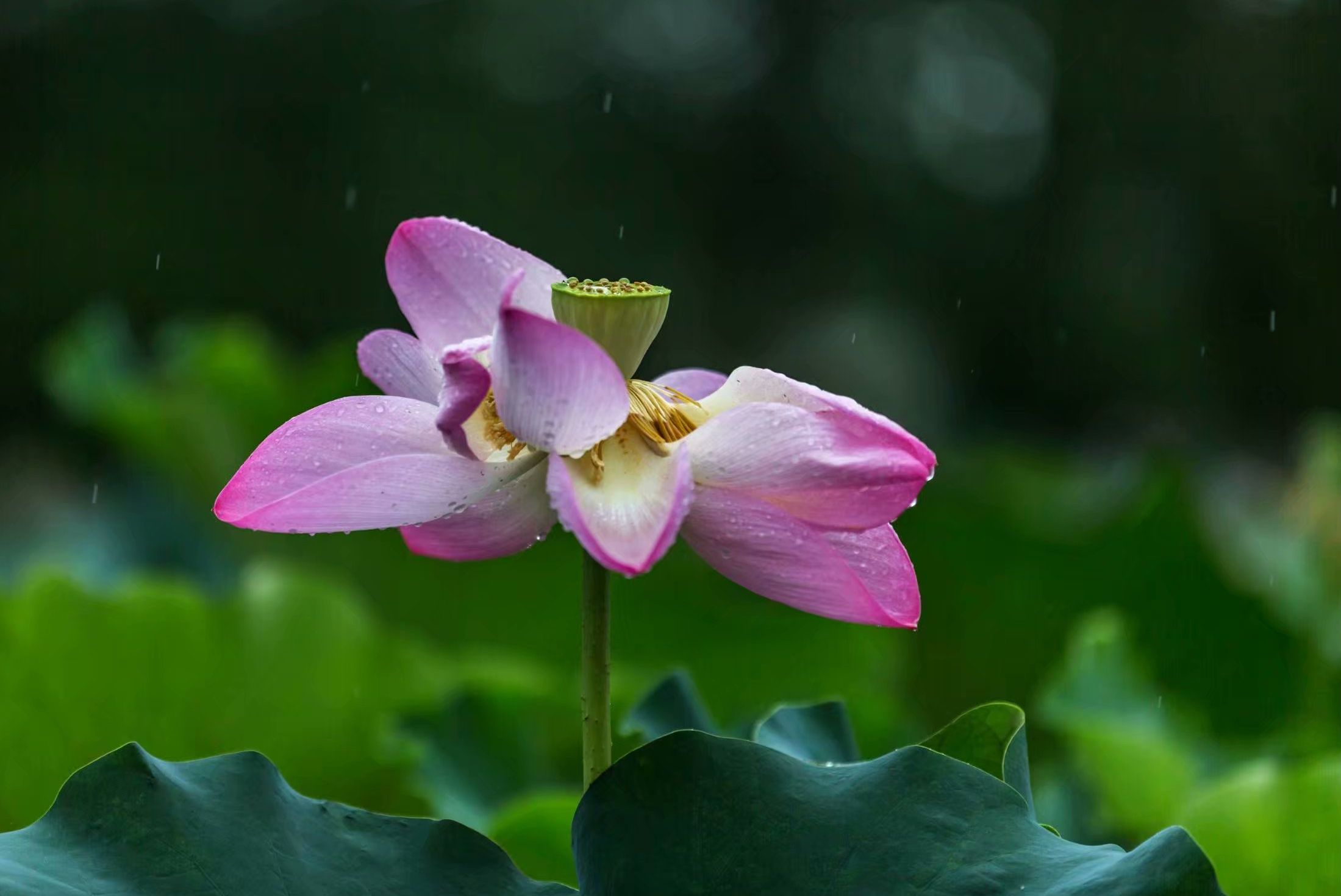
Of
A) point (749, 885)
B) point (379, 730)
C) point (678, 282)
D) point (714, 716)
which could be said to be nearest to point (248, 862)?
point (749, 885)

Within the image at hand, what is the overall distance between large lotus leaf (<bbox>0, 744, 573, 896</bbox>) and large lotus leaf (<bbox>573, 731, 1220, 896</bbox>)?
42 millimetres

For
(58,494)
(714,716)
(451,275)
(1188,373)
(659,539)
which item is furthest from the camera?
(1188,373)

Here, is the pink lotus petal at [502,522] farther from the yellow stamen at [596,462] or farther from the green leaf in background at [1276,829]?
the green leaf in background at [1276,829]

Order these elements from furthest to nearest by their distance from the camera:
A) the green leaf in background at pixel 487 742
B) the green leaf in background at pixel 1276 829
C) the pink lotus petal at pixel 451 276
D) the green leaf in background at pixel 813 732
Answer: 1. the green leaf in background at pixel 487 742
2. the green leaf in background at pixel 1276 829
3. the green leaf in background at pixel 813 732
4. the pink lotus petal at pixel 451 276

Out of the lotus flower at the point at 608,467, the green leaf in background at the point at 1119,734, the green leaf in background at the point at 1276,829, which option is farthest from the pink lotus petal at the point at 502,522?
the green leaf in background at the point at 1119,734

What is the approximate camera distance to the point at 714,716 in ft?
4.47

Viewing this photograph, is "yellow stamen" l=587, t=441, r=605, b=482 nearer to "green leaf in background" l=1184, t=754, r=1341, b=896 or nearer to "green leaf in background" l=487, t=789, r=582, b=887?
"green leaf in background" l=487, t=789, r=582, b=887

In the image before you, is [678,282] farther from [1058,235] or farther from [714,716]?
[714,716]

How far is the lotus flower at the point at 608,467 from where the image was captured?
414 mm

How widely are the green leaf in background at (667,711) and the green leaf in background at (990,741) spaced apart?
140mm

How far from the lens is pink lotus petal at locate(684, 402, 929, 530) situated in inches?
16.5

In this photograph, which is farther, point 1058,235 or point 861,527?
point 1058,235

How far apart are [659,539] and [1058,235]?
928cm

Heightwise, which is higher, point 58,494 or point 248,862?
point 248,862
